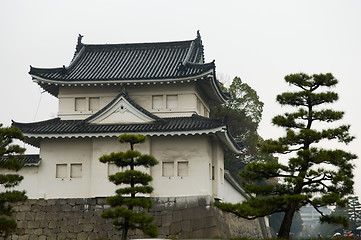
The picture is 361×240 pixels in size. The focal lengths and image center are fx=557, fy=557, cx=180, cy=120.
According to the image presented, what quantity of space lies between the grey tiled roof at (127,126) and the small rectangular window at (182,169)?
1.97m

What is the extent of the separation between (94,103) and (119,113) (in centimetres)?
267

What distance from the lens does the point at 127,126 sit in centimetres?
2891

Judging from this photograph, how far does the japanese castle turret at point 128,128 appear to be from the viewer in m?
28.4

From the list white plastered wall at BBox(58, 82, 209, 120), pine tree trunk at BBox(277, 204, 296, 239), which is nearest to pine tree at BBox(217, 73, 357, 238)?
pine tree trunk at BBox(277, 204, 296, 239)

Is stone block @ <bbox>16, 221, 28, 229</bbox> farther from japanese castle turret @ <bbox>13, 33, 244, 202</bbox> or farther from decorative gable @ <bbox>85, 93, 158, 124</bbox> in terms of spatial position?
decorative gable @ <bbox>85, 93, 158, 124</bbox>

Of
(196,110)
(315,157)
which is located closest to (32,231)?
(196,110)

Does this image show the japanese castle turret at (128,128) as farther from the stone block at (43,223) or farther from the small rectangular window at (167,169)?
the stone block at (43,223)

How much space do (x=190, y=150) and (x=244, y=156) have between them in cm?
2188

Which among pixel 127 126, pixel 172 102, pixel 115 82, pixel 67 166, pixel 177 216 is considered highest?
pixel 115 82

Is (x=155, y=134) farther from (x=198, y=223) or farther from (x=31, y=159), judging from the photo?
(x=31, y=159)

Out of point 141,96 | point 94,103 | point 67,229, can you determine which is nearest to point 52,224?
point 67,229

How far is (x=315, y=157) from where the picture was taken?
21.7 m

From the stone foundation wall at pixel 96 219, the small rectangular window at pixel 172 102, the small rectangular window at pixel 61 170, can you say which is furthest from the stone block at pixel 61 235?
the small rectangular window at pixel 172 102

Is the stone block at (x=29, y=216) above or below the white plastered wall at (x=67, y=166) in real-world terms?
below
